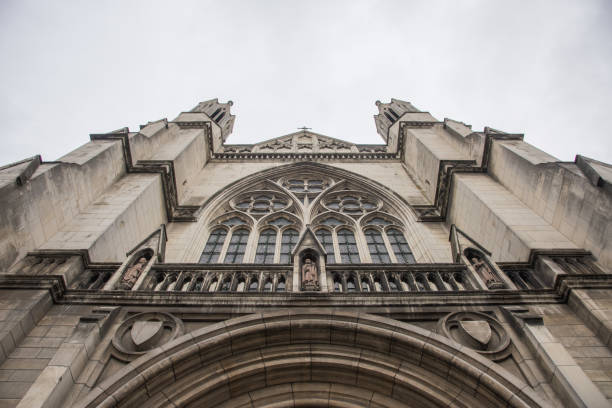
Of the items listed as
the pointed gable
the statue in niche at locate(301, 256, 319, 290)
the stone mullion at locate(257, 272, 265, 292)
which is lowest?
the stone mullion at locate(257, 272, 265, 292)

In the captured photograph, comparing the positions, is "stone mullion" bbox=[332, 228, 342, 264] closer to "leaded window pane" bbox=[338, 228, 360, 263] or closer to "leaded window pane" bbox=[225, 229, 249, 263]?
"leaded window pane" bbox=[338, 228, 360, 263]

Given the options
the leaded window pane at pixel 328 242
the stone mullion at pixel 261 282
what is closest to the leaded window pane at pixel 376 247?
the leaded window pane at pixel 328 242

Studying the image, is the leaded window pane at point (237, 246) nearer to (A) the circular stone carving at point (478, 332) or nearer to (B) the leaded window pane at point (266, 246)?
(B) the leaded window pane at point (266, 246)

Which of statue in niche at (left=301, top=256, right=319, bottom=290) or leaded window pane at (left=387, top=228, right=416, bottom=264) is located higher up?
leaded window pane at (left=387, top=228, right=416, bottom=264)

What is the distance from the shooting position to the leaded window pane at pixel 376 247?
379 inches

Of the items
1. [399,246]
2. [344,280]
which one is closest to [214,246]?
[399,246]

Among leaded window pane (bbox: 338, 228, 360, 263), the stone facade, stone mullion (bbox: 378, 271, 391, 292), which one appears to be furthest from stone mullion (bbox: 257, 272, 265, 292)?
leaded window pane (bbox: 338, 228, 360, 263)

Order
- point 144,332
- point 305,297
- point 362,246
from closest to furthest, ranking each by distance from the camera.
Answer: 1. point 144,332
2. point 305,297
3. point 362,246

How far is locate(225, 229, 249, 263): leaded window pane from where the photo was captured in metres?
9.70

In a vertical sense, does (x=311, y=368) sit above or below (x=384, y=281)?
below

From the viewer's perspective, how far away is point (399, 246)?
33.9 ft

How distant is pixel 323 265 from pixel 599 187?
489 centimetres

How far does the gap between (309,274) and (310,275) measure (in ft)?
0.10

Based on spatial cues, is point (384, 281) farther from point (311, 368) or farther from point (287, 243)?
point (287, 243)
